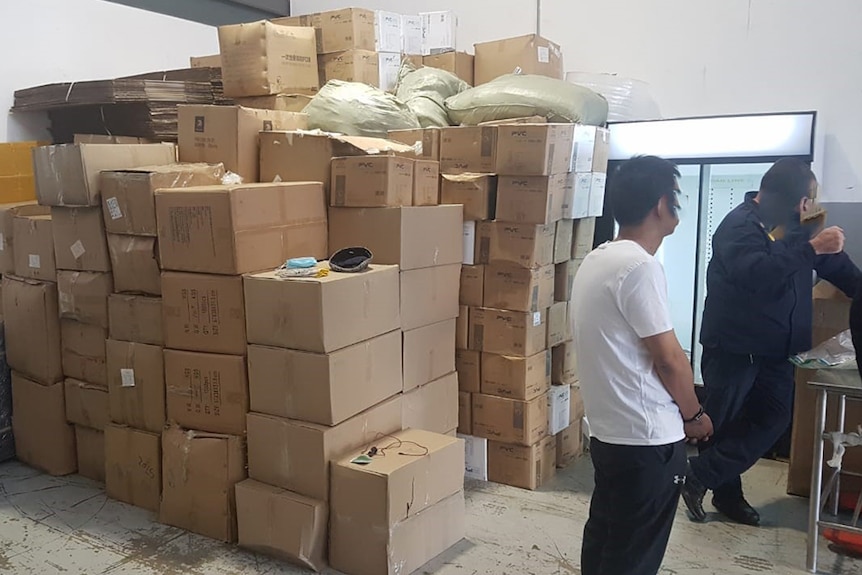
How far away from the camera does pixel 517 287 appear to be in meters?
3.22

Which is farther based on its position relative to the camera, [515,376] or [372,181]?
[515,376]

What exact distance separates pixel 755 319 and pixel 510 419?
3.78ft

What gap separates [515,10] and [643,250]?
10.7ft

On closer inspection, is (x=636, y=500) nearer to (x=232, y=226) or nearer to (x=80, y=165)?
(x=232, y=226)

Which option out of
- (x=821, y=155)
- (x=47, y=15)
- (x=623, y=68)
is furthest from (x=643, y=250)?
(x=47, y=15)

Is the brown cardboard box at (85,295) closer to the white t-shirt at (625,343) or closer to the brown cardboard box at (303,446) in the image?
the brown cardboard box at (303,446)

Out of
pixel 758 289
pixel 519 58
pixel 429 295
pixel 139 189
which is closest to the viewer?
pixel 758 289

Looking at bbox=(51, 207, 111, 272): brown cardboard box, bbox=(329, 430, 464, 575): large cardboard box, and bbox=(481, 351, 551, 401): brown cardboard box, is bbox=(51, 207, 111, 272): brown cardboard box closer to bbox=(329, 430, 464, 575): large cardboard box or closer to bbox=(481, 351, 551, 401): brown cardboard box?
bbox=(329, 430, 464, 575): large cardboard box

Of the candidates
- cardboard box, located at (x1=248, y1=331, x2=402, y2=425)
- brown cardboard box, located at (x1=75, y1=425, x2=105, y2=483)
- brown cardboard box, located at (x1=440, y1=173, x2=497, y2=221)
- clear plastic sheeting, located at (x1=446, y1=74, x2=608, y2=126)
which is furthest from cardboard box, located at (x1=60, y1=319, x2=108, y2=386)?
clear plastic sheeting, located at (x1=446, y1=74, x2=608, y2=126)

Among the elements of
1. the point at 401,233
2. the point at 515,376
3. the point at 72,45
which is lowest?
the point at 515,376

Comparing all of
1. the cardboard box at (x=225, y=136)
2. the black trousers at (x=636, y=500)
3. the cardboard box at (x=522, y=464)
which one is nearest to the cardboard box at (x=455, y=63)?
the cardboard box at (x=225, y=136)

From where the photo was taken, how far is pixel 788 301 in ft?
9.12

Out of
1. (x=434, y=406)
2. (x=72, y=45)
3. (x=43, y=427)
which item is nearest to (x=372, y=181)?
(x=434, y=406)

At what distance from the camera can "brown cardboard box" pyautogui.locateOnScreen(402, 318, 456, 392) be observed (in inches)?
117
